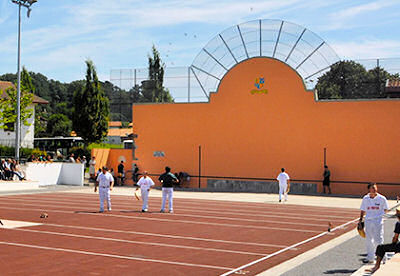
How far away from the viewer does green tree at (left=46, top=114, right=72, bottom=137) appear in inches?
3703

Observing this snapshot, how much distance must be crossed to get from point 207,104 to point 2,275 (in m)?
27.1

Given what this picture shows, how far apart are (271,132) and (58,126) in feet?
219

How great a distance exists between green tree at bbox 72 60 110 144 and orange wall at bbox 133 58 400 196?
67.6ft

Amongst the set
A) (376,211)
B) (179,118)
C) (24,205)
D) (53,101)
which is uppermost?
(53,101)

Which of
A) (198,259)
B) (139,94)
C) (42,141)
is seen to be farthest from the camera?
(42,141)

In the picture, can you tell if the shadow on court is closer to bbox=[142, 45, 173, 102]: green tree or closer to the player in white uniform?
the player in white uniform

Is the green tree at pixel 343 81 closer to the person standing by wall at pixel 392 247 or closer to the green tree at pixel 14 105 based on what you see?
the person standing by wall at pixel 392 247

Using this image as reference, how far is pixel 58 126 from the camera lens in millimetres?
94438

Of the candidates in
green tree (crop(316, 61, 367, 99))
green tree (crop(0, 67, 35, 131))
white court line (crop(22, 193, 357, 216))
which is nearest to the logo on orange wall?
green tree (crop(316, 61, 367, 99))

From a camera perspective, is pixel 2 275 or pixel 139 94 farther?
pixel 139 94

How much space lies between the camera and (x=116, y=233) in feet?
52.2

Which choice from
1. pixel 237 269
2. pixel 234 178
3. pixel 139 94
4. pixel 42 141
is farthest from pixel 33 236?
pixel 42 141

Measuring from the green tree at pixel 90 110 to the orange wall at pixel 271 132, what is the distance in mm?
20601

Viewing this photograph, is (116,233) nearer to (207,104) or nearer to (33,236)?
(33,236)
